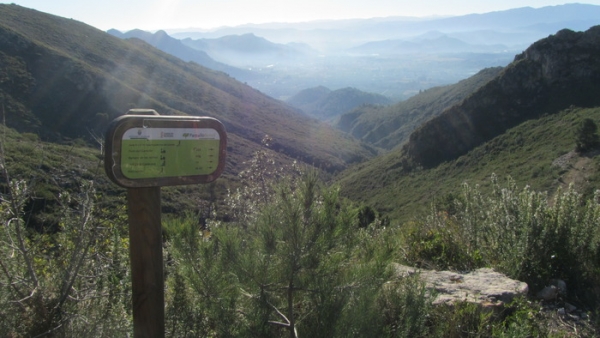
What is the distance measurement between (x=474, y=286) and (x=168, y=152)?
7.52 ft

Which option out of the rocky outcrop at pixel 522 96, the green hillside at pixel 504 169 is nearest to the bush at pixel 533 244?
the green hillside at pixel 504 169

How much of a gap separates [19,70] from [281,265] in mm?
60151

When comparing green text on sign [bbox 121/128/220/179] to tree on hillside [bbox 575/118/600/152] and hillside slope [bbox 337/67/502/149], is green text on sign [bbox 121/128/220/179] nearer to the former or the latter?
tree on hillside [bbox 575/118/600/152]

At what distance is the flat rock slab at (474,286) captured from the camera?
8.34 feet

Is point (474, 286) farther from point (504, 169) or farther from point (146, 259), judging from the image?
point (504, 169)

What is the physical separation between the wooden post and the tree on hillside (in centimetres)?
3524

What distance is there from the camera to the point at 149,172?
1.68 meters

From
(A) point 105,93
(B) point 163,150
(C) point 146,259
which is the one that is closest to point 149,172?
(B) point 163,150

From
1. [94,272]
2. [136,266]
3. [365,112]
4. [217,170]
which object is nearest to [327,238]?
[217,170]

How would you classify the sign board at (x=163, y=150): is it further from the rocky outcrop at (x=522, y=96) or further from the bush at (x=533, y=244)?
the rocky outcrop at (x=522, y=96)

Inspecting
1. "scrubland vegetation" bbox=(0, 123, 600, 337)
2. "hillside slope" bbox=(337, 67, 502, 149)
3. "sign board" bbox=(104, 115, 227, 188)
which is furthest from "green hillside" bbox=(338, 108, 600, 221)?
"hillside slope" bbox=(337, 67, 502, 149)

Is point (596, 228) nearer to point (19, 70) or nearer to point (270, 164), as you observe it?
point (270, 164)

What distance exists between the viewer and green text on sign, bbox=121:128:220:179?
164 cm

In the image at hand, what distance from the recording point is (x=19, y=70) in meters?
49.2
